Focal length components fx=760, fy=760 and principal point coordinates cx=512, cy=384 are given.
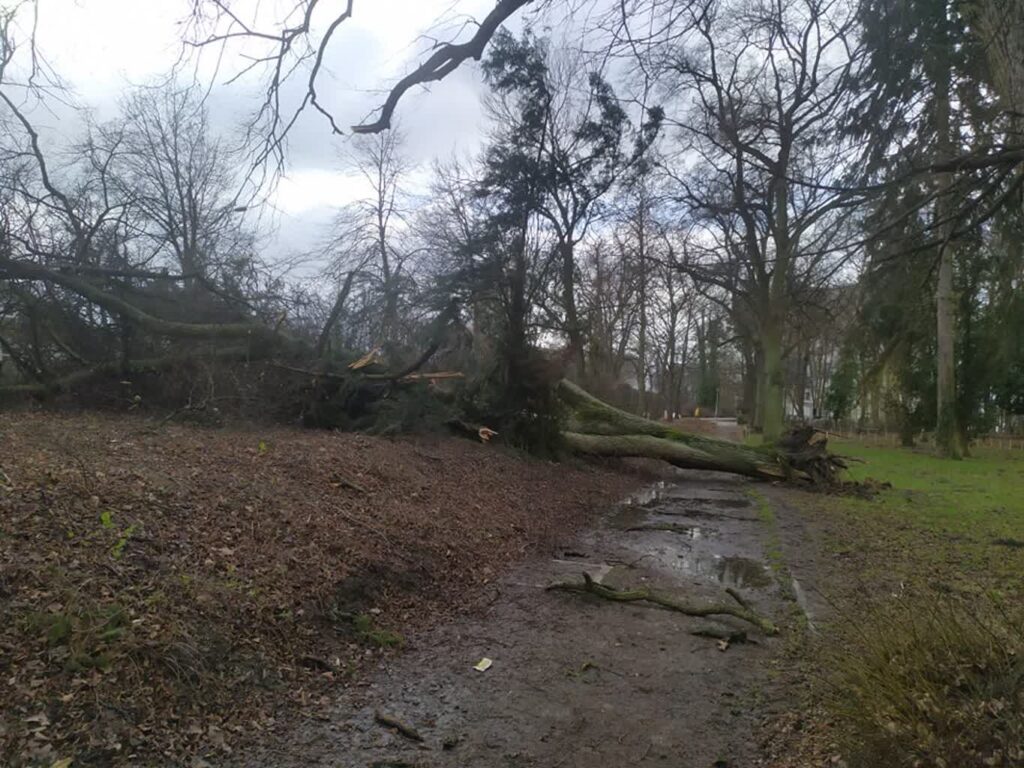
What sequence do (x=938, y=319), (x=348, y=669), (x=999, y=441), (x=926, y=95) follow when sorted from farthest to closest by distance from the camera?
(x=999, y=441) < (x=938, y=319) < (x=926, y=95) < (x=348, y=669)

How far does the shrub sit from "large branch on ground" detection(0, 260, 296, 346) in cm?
1176

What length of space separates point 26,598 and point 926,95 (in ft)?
24.3

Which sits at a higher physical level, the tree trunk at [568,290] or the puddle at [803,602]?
the tree trunk at [568,290]

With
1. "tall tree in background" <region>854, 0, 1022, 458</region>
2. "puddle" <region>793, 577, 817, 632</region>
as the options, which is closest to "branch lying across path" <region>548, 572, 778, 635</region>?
"puddle" <region>793, 577, 817, 632</region>

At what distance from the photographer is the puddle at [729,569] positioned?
7.71 m

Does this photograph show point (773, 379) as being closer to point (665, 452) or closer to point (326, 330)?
point (665, 452)

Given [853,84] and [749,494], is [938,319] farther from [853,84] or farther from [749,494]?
[853,84]

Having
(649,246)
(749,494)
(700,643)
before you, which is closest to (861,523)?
(749,494)

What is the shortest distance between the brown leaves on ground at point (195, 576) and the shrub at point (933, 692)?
294 cm

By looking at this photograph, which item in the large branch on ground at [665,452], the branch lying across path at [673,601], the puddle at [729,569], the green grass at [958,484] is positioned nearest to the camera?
the branch lying across path at [673,601]

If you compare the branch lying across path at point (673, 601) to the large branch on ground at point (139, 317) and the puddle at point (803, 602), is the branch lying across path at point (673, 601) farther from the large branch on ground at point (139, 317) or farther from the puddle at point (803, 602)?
the large branch on ground at point (139, 317)

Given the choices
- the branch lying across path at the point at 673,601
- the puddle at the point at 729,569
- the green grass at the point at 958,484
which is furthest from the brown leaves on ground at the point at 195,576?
the green grass at the point at 958,484

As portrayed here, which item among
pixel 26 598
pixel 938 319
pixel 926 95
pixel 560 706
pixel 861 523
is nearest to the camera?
pixel 26 598

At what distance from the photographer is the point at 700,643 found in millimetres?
5762
